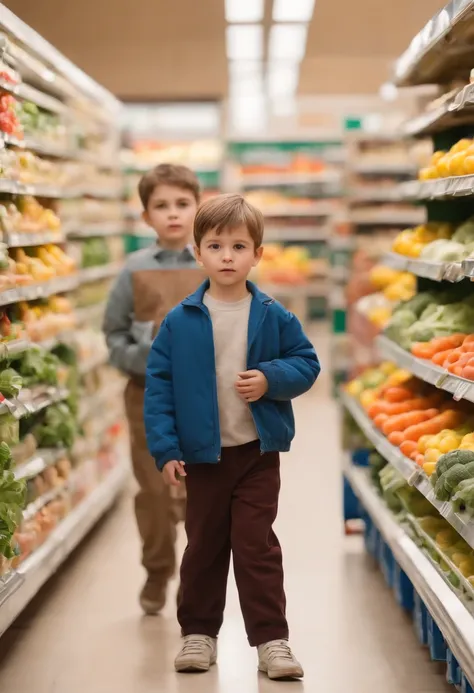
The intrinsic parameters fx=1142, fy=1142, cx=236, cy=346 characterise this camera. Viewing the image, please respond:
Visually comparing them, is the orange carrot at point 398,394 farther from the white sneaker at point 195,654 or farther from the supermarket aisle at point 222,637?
the white sneaker at point 195,654

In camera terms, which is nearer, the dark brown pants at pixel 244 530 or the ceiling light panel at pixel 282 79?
the dark brown pants at pixel 244 530

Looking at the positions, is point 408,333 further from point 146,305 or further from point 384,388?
point 146,305

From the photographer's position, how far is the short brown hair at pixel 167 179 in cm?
463

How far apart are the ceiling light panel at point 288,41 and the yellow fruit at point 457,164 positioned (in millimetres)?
11208

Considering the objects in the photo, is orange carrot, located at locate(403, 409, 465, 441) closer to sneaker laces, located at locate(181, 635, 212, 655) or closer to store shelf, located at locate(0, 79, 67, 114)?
sneaker laces, located at locate(181, 635, 212, 655)

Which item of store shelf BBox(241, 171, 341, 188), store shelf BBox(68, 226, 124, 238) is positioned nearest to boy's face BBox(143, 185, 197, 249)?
store shelf BBox(68, 226, 124, 238)

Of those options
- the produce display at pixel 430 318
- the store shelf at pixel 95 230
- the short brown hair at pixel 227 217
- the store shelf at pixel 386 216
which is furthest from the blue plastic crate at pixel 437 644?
the store shelf at pixel 386 216

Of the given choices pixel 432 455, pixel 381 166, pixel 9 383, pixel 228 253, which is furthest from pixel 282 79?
pixel 228 253

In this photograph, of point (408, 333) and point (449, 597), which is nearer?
point (449, 597)

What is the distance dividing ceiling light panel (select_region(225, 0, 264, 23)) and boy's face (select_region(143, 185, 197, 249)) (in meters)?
9.20

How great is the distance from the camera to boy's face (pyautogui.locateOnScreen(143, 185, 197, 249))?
15.2 ft

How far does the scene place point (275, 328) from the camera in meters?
3.75

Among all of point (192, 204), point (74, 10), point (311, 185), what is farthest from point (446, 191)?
point (311, 185)

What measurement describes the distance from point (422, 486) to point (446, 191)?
1.04m
